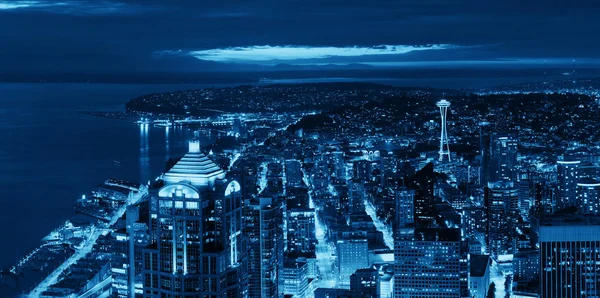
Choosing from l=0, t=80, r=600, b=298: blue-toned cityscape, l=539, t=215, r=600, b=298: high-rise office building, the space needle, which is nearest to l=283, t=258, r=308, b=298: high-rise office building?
l=0, t=80, r=600, b=298: blue-toned cityscape

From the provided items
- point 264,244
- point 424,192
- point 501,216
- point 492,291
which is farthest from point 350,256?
point 424,192

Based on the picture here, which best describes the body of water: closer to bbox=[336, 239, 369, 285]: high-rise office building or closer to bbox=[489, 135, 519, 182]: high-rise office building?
bbox=[336, 239, 369, 285]: high-rise office building

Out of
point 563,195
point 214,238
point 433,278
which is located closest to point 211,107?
point 563,195

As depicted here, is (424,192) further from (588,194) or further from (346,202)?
(588,194)

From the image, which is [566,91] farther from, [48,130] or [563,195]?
[48,130]

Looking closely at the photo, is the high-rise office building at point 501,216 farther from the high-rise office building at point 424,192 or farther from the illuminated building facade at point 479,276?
the illuminated building facade at point 479,276

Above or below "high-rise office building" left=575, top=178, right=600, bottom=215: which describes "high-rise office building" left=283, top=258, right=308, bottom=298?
below
